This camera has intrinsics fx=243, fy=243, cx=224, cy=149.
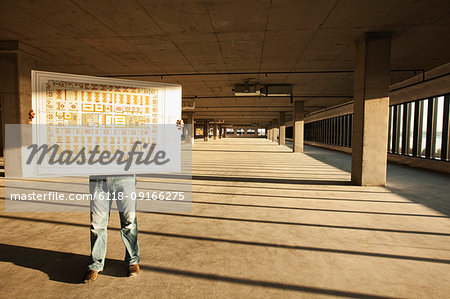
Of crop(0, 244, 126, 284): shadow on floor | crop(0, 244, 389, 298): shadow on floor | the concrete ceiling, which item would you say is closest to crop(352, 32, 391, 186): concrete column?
the concrete ceiling

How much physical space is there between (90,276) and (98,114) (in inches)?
77.4

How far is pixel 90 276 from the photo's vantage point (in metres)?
2.86

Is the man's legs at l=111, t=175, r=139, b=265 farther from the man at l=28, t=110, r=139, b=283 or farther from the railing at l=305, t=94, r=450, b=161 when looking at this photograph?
the railing at l=305, t=94, r=450, b=161

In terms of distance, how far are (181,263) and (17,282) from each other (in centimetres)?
190

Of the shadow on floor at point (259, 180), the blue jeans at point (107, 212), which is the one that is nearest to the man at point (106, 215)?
the blue jeans at point (107, 212)

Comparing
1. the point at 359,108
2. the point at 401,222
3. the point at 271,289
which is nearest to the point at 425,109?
the point at 359,108

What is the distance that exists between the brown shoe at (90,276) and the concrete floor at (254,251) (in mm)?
75

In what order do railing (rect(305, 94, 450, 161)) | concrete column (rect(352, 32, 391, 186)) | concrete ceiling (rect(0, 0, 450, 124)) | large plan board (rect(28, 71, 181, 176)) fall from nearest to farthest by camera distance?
large plan board (rect(28, 71, 181, 176)) < concrete ceiling (rect(0, 0, 450, 124)) < concrete column (rect(352, 32, 391, 186)) < railing (rect(305, 94, 450, 161))

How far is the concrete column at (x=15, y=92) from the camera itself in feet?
30.2

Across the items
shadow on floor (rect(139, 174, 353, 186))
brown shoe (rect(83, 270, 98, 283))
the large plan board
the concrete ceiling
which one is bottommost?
brown shoe (rect(83, 270, 98, 283))

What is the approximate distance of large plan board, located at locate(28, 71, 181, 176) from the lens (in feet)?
9.67

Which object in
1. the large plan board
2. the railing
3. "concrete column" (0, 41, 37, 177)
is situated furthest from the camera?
the railing

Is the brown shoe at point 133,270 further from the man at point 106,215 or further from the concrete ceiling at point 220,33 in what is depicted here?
the concrete ceiling at point 220,33

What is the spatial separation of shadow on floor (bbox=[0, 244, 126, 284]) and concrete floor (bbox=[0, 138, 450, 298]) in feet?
0.04
